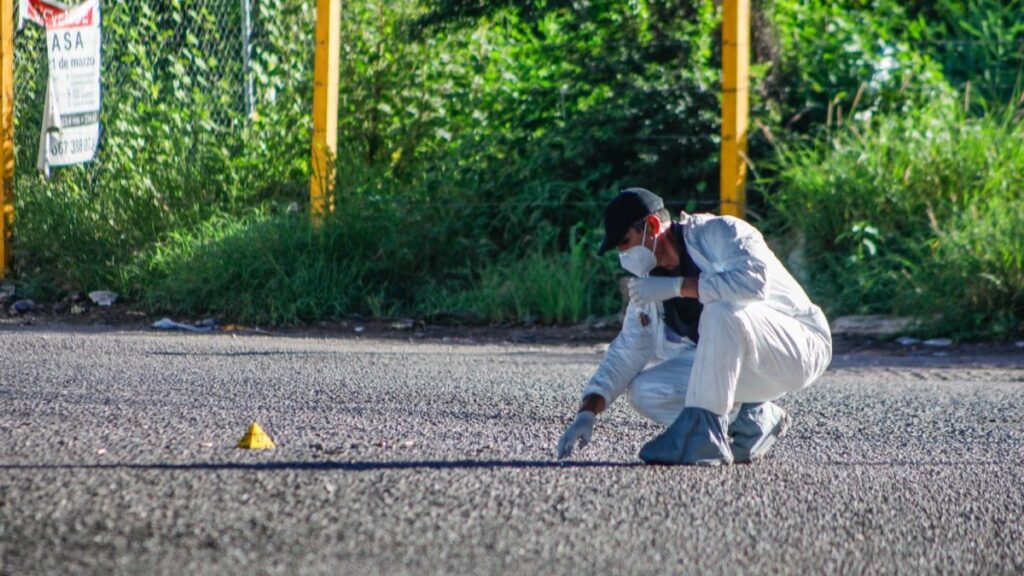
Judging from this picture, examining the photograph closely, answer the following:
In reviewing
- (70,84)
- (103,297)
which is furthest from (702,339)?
(70,84)

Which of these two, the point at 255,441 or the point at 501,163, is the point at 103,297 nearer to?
the point at 501,163

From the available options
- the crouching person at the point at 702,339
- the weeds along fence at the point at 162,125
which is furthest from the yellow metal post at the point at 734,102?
the crouching person at the point at 702,339

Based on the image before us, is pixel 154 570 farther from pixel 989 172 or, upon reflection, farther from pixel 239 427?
pixel 989 172

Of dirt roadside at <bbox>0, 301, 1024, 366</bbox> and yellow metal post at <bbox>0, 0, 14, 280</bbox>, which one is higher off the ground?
yellow metal post at <bbox>0, 0, 14, 280</bbox>

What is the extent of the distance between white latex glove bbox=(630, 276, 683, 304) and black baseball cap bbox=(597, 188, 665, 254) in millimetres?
172

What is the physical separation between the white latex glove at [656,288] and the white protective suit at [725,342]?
0.27 ft

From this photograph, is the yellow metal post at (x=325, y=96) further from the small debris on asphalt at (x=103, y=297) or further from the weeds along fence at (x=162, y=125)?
the small debris on asphalt at (x=103, y=297)

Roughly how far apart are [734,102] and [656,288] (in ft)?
19.0

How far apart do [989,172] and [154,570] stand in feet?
26.5

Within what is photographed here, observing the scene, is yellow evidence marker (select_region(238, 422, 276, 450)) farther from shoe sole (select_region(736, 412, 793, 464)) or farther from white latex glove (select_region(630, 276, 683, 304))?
shoe sole (select_region(736, 412, 793, 464))

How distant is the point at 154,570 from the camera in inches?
133

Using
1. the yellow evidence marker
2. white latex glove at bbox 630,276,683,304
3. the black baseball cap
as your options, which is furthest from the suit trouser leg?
the yellow evidence marker

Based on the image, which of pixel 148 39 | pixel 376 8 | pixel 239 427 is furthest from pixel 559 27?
pixel 239 427

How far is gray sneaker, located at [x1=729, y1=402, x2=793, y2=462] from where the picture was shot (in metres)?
4.95
